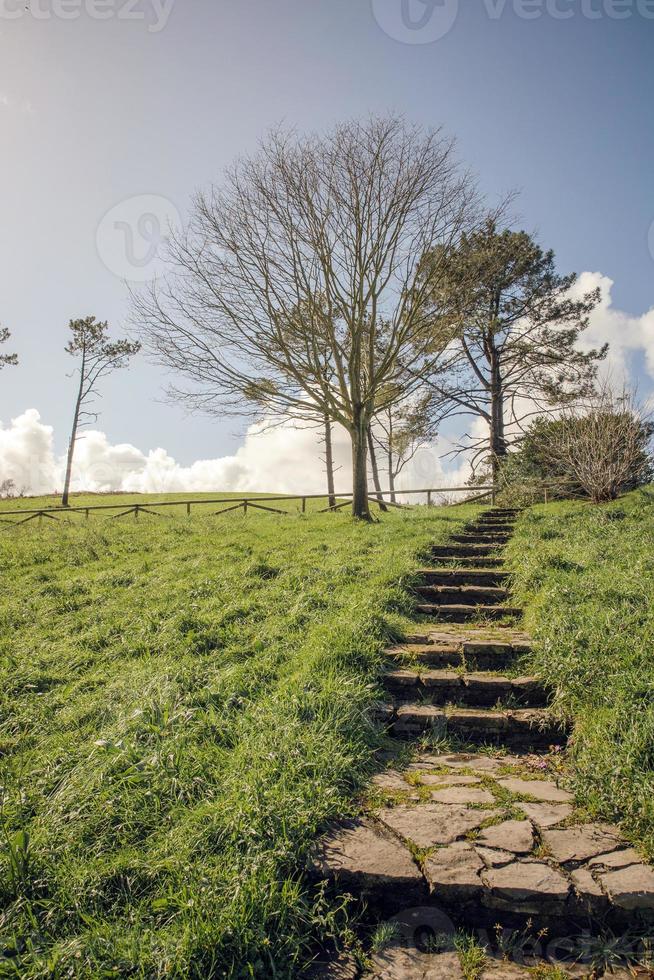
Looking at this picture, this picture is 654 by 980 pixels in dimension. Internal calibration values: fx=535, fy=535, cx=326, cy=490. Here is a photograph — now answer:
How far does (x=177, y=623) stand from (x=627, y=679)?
5226 mm

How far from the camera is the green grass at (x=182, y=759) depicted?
2.82m

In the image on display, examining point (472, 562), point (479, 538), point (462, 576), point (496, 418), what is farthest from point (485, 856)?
point (496, 418)

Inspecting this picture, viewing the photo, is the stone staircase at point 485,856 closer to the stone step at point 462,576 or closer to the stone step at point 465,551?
the stone step at point 462,576

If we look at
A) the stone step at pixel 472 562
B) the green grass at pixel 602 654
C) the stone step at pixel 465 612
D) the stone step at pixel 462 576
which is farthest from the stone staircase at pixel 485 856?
the stone step at pixel 472 562

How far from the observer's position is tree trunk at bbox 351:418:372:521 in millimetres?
16422

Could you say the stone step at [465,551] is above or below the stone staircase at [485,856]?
above

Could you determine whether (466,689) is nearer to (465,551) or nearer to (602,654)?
(602,654)

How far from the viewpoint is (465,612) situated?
764 centimetres

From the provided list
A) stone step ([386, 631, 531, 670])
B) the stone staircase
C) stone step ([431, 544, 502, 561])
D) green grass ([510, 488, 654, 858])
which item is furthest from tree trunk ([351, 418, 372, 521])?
the stone staircase

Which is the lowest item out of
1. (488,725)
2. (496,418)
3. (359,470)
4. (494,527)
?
(488,725)

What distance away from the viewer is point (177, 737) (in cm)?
441

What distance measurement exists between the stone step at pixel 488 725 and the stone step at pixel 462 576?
376cm

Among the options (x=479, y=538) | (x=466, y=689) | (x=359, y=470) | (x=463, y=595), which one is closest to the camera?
(x=466, y=689)

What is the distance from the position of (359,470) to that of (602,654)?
465 inches
